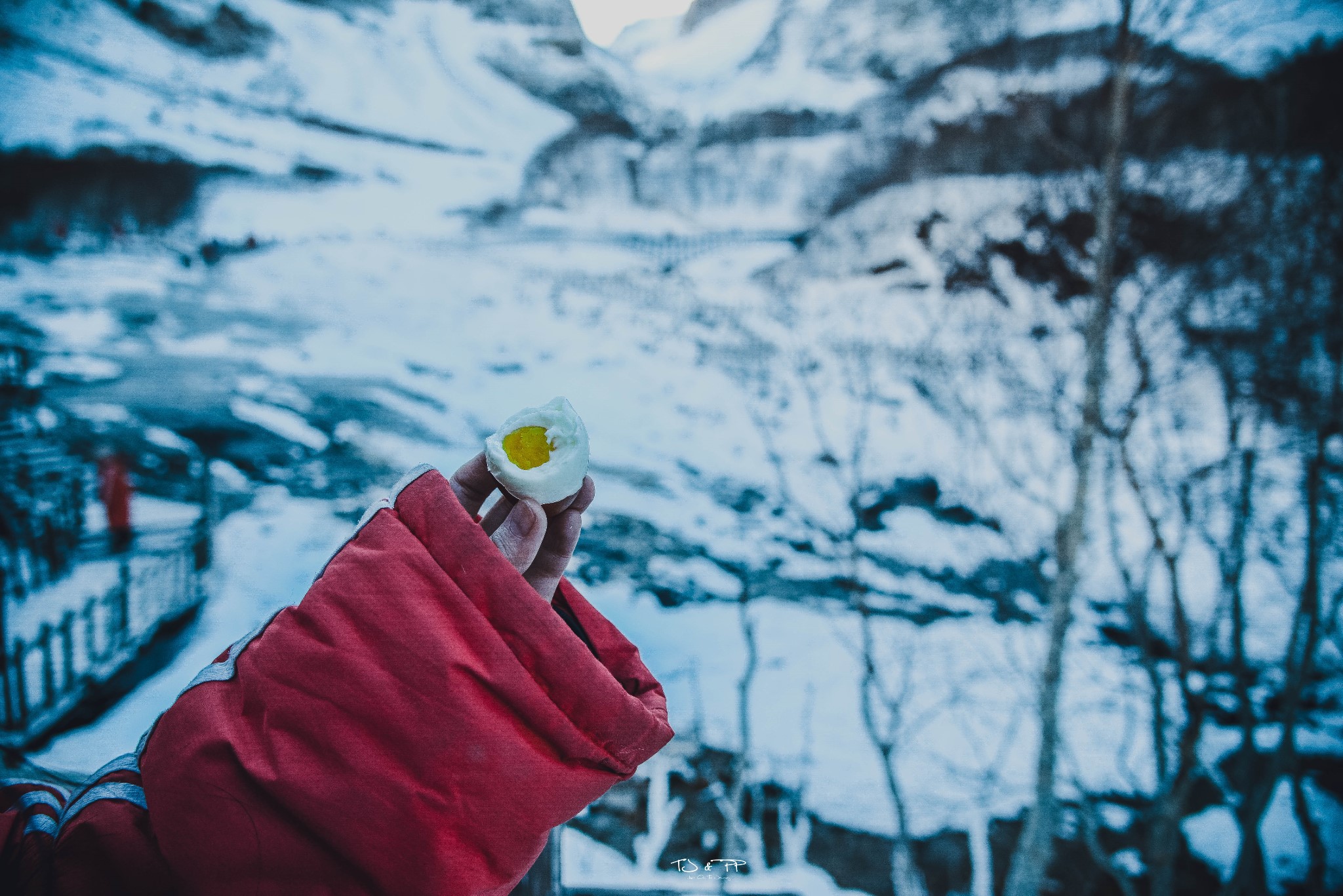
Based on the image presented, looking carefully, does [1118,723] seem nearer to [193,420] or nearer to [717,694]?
[717,694]

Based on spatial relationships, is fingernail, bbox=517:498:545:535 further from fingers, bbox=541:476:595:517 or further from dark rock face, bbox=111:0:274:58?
dark rock face, bbox=111:0:274:58

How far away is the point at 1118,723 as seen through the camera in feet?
6.14

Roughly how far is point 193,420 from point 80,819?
1649 millimetres

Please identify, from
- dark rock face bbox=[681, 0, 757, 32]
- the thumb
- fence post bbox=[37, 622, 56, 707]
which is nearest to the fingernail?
the thumb

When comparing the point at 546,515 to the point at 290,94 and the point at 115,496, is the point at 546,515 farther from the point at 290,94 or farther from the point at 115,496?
the point at 290,94

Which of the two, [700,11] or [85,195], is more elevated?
[700,11]

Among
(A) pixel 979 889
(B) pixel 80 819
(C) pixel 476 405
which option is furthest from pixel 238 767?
(A) pixel 979 889

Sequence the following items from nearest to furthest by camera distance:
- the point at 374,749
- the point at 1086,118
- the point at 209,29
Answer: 1. the point at 374,749
2. the point at 209,29
3. the point at 1086,118

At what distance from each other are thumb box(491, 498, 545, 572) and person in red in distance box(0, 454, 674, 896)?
3.5 inches

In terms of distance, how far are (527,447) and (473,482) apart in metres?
0.09

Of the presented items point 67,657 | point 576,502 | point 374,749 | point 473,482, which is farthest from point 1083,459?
point 67,657

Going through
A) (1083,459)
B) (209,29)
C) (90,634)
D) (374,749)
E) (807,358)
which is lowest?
(90,634)

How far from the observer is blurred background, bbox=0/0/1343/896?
5.78 ft

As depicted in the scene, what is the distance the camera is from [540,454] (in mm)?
694
